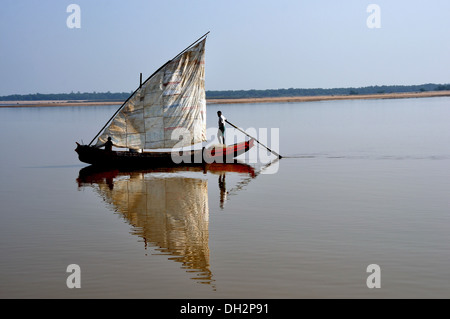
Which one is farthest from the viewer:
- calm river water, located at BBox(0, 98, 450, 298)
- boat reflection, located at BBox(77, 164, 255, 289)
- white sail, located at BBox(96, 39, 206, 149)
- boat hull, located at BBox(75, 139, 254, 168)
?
white sail, located at BBox(96, 39, 206, 149)

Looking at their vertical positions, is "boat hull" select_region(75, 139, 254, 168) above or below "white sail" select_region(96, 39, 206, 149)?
below

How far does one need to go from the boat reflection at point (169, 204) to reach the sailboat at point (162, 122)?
777 millimetres

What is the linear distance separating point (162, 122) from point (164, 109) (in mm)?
734

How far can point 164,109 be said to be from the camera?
34250 millimetres

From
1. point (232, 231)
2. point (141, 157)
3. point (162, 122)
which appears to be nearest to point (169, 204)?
point (232, 231)

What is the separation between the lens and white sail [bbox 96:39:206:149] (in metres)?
33.8

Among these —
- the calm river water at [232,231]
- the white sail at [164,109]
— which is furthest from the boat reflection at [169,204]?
the white sail at [164,109]

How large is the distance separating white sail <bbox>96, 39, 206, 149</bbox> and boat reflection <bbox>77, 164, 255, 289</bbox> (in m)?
1.87

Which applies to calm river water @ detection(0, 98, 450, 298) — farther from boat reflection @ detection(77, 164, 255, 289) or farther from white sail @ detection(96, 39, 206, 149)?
white sail @ detection(96, 39, 206, 149)

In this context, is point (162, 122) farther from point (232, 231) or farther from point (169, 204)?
point (232, 231)

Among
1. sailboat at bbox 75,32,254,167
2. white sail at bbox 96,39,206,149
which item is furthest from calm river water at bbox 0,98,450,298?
white sail at bbox 96,39,206,149

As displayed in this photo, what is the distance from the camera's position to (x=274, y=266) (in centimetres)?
1477

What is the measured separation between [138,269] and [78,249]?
2.76 metres

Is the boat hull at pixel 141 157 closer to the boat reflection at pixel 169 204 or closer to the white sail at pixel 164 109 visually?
the boat reflection at pixel 169 204
